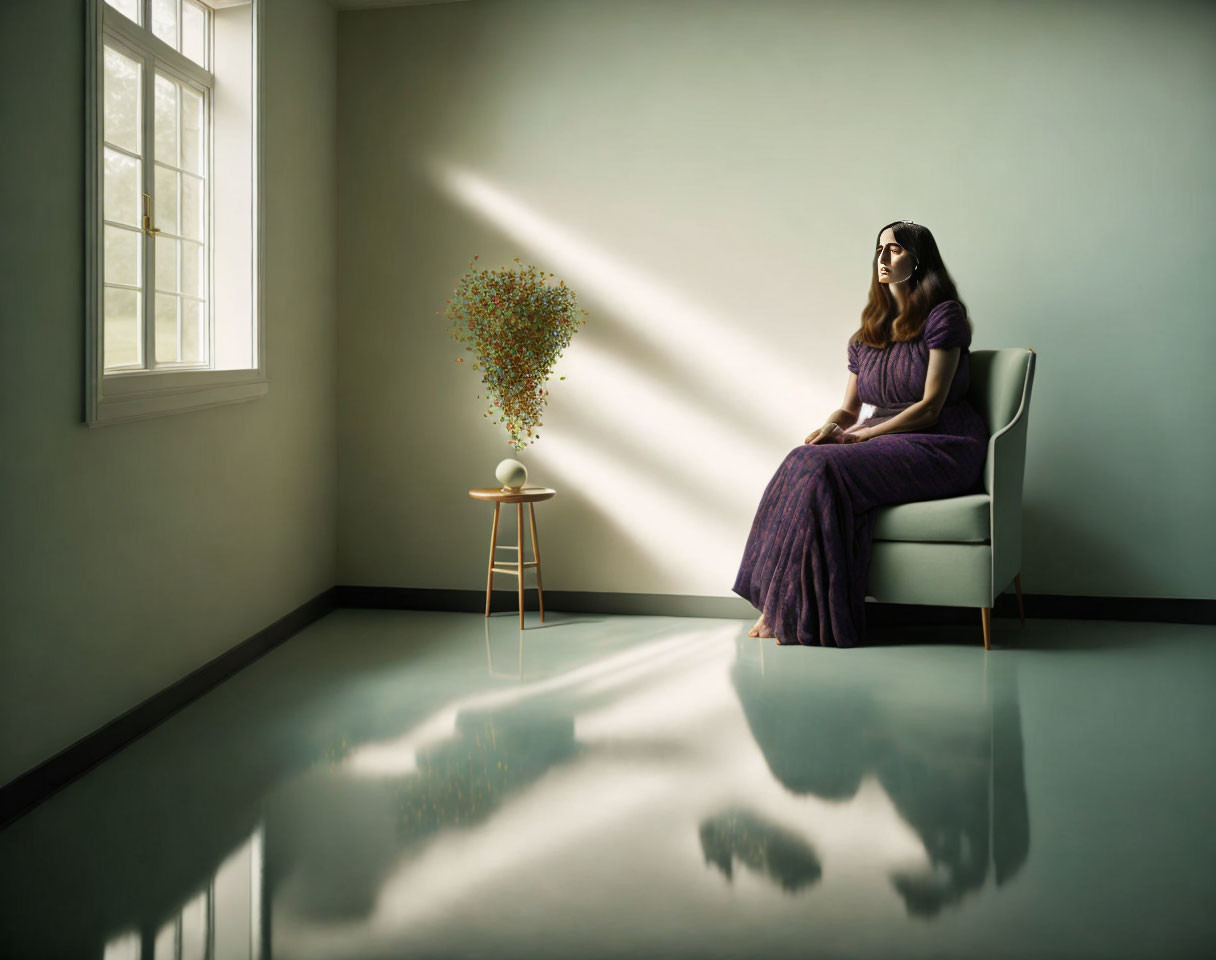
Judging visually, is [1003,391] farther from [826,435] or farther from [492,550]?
[492,550]

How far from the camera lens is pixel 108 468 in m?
2.79

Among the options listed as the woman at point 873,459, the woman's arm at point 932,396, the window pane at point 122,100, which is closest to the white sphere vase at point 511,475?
the woman at point 873,459

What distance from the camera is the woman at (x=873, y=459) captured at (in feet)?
12.8

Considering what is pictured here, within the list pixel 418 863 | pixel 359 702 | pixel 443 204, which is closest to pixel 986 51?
→ pixel 443 204

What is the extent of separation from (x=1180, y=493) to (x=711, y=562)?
75.3 inches

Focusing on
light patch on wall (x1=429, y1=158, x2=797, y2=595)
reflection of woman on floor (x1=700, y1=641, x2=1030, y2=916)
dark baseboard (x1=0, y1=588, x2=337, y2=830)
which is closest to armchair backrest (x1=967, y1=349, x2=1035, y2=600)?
reflection of woman on floor (x1=700, y1=641, x2=1030, y2=916)

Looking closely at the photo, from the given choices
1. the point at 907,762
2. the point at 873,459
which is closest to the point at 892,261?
the point at 873,459

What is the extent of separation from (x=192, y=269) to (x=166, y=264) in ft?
0.61

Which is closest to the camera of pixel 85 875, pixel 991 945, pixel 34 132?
pixel 991 945

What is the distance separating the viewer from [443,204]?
4.61 meters

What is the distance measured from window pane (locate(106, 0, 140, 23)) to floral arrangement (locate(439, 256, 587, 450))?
5.16 ft

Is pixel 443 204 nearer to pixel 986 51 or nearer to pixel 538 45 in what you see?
pixel 538 45

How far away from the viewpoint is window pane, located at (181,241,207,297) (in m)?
3.52

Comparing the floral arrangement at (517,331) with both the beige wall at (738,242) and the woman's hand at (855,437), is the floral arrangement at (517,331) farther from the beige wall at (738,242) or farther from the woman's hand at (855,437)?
the woman's hand at (855,437)
